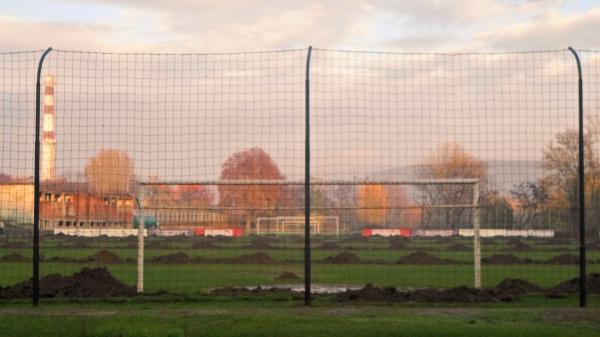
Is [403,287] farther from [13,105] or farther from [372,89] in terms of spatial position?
[13,105]

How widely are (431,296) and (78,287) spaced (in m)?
6.76

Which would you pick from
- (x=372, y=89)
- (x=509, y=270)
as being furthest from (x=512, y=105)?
(x=509, y=270)

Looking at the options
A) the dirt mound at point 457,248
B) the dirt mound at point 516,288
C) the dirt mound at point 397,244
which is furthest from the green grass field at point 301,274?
the dirt mound at point 457,248

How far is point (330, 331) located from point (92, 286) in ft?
23.9

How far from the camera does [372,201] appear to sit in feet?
62.1

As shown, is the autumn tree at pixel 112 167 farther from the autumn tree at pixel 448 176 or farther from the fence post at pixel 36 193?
the autumn tree at pixel 448 176

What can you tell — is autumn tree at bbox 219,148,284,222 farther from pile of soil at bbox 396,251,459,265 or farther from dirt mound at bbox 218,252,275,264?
pile of soil at bbox 396,251,459,265

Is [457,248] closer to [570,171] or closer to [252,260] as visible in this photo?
[252,260]

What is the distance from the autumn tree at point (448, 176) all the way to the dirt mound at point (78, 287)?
6.44 metres

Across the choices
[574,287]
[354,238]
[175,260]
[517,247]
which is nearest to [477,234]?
[574,287]

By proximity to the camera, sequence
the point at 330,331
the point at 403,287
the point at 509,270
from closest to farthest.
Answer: the point at 330,331
the point at 403,287
the point at 509,270

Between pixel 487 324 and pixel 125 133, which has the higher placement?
pixel 125 133

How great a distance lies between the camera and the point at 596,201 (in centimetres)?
3469

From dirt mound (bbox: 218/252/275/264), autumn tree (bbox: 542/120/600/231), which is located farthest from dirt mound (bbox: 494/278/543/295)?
dirt mound (bbox: 218/252/275/264)
